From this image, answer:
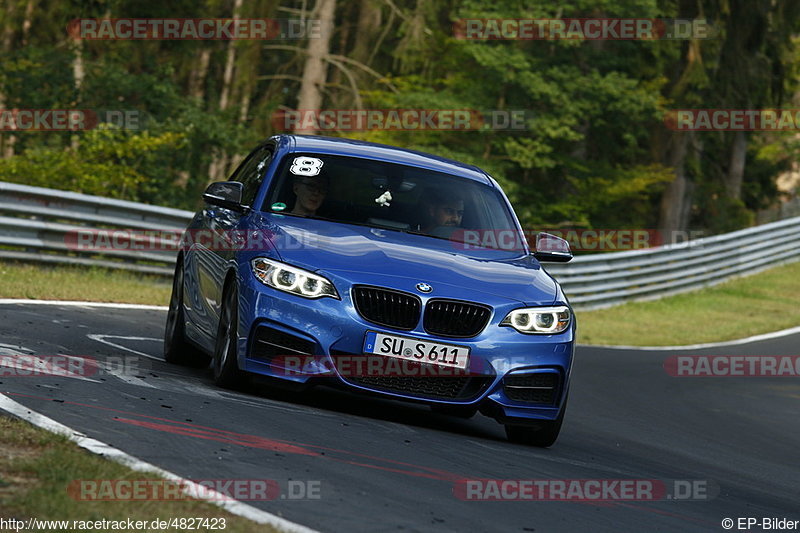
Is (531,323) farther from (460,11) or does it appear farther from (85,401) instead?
(460,11)

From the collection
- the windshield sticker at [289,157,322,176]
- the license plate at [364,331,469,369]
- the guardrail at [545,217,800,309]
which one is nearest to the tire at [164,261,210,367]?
the windshield sticker at [289,157,322,176]

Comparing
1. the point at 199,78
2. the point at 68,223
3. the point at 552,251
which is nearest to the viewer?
the point at 552,251

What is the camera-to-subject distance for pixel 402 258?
27.0ft

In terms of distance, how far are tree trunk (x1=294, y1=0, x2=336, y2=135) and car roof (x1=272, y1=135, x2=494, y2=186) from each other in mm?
22614

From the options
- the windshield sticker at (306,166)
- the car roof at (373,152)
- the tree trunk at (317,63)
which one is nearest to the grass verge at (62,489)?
the windshield sticker at (306,166)

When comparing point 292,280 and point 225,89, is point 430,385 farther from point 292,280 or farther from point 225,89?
point 225,89

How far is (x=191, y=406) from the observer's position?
297 inches

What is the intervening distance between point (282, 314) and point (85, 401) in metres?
1.27

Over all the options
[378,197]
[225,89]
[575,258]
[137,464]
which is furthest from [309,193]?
[225,89]

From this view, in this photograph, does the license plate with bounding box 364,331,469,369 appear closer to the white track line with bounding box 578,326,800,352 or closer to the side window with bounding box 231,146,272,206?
the side window with bounding box 231,146,272,206

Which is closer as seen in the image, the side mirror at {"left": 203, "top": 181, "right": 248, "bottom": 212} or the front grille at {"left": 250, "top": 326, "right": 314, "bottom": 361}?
the front grille at {"left": 250, "top": 326, "right": 314, "bottom": 361}

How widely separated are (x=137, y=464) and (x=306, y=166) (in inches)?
157

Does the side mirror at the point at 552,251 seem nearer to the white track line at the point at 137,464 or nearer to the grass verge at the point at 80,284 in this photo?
the white track line at the point at 137,464

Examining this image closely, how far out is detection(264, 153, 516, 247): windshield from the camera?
29.7ft
